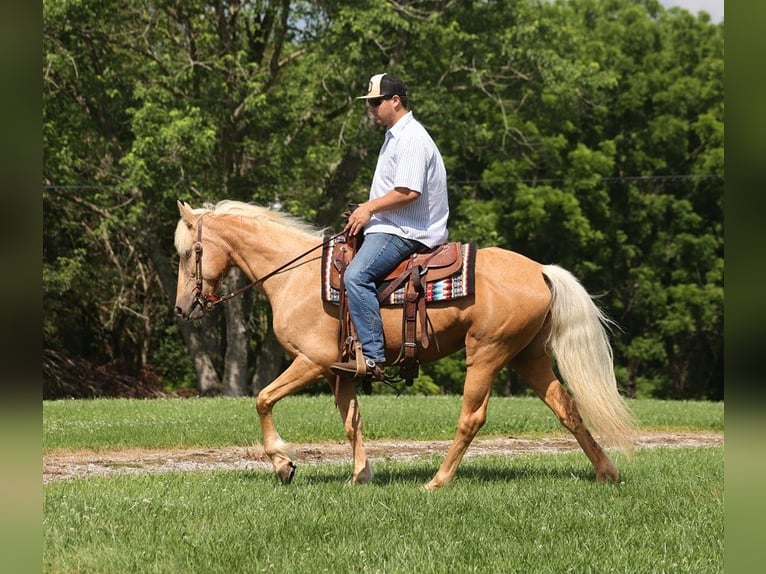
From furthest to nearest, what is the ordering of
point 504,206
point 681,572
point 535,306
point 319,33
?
point 504,206, point 319,33, point 535,306, point 681,572

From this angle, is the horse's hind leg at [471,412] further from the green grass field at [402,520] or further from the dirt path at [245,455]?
the dirt path at [245,455]

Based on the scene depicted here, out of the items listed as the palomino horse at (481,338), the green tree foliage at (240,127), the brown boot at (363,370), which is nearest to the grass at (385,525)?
the palomino horse at (481,338)

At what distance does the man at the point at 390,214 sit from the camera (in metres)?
7.39

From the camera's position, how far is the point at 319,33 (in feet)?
87.4

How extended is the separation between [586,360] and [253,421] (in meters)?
6.93

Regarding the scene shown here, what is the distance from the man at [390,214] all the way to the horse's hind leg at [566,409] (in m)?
1.34

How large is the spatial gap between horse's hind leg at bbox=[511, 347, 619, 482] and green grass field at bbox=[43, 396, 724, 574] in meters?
0.20

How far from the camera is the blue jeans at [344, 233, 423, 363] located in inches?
291

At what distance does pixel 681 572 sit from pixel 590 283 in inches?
1354

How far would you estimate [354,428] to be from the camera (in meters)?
7.94

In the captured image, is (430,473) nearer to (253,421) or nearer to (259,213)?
A: (259,213)

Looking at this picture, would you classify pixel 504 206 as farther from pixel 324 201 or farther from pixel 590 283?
pixel 324 201

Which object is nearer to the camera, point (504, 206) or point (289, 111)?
point (289, 111)
